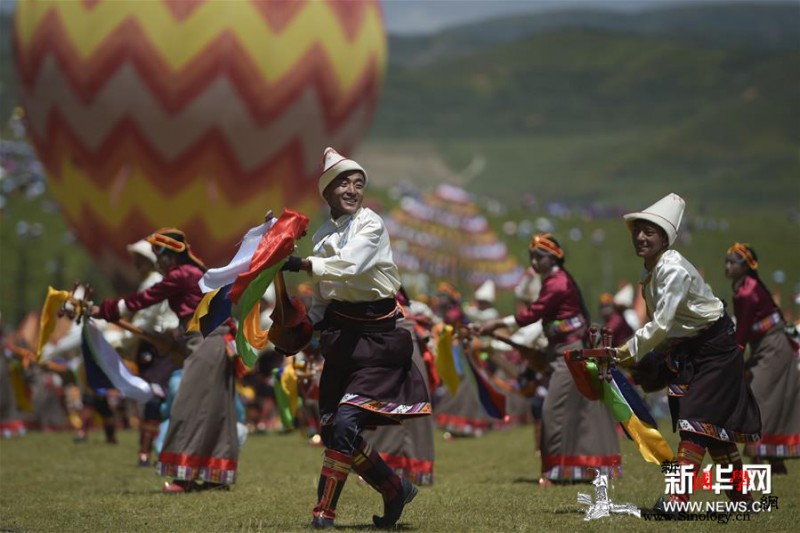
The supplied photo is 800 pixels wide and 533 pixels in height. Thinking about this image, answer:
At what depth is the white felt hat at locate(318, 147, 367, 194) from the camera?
27.7ft

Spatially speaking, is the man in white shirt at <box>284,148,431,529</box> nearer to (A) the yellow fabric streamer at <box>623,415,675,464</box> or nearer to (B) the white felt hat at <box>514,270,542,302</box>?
(A) the yellow fabric streamer at <box>623,415,675,464</box>

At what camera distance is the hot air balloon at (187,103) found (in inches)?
938

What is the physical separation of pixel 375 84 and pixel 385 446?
15698 mm

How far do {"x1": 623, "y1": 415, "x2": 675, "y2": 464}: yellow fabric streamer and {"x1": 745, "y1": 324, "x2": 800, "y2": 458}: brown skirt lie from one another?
366 centimetres

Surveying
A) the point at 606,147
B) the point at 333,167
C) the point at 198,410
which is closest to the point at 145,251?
the point at 198,410

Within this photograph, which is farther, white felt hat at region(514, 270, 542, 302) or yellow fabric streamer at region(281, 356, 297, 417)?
white felt hat at region(514, 270, 542, 302)

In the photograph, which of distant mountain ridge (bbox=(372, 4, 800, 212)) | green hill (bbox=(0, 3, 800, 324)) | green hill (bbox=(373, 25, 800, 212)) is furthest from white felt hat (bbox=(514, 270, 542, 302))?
distant mountain ridge (bbox=(372, 4, 800, 212))

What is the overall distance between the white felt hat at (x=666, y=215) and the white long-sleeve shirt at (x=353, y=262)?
148cm

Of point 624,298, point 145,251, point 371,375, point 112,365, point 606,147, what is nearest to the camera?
point 371,375

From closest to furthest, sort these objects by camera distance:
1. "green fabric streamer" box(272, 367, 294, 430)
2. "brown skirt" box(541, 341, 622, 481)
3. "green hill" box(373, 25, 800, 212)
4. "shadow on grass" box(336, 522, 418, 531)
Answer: "shadow on grass" box(336, 522, 418, 531), "brown skirt" box(541, 341, 622, 481), "green fabric streamer" box(272, 367, 294, 430), "green hill" box(373, 25, 800, 212)

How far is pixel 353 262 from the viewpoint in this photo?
26.7 feet

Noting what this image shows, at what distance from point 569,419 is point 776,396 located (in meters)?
1.88

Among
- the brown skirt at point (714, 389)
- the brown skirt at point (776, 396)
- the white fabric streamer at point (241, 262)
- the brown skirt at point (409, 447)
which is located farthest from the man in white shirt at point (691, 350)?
the brown skirt at point (409, 447)

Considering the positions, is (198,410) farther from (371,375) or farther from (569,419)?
(371,375)
